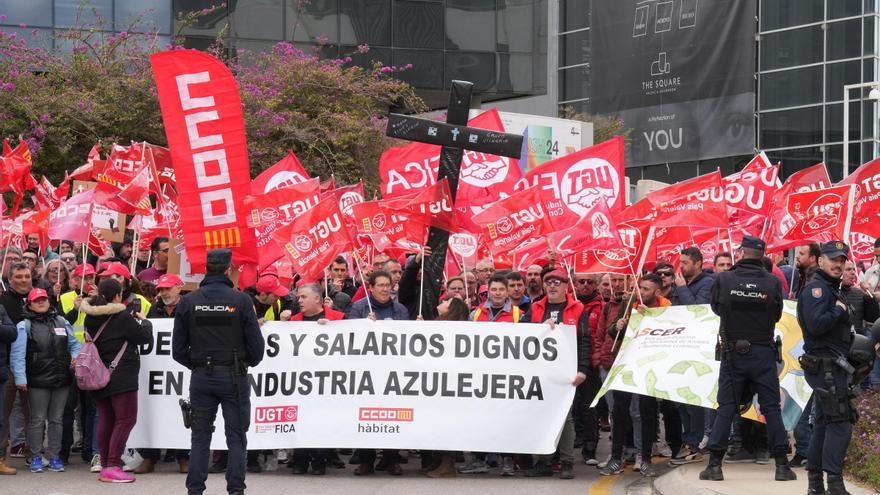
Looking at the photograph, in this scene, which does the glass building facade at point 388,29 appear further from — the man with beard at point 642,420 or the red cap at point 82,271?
the man with beard at point 642,420

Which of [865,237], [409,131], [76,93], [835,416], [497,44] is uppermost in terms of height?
[497,44]

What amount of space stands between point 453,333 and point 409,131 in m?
2.32

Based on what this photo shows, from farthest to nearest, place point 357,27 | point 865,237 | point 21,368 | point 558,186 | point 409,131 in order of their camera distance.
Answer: point 357,27
point 865,237
point 558,186
point 409,131
point 21,368

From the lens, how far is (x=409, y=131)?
12961mm

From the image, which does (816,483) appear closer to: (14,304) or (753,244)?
(753,244)

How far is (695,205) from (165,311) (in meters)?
5.36

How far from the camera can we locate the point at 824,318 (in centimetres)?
929

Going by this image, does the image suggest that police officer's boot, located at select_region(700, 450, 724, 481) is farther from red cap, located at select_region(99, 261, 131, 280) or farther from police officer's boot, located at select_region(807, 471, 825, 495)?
red cap, located at select_region(99, 261, 131, 280)

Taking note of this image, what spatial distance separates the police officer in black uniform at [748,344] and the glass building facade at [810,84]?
104 feet

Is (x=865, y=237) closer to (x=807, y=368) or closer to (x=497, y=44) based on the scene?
(x=807, y=368)

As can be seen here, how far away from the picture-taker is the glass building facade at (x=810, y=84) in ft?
135

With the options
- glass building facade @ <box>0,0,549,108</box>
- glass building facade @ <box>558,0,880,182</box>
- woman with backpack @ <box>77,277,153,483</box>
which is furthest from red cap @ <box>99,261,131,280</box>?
glass building facade @ <box>558,0,880,182</box>

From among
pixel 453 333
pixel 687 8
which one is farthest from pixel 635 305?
pixel 687 8

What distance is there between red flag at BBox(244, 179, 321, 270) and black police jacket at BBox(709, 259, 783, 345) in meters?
5.52
